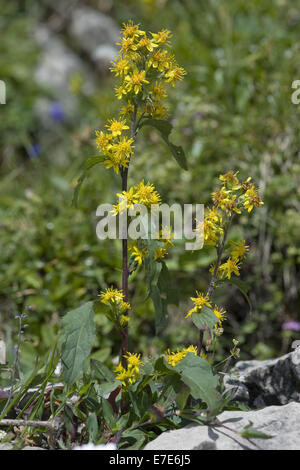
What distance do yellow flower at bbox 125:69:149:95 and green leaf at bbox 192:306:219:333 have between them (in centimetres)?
68

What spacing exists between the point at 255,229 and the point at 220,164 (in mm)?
576

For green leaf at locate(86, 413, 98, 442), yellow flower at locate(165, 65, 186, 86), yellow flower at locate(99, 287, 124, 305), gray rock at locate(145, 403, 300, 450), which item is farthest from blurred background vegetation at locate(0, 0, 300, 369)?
yellow flower at locate(165, 65, 186, 86)

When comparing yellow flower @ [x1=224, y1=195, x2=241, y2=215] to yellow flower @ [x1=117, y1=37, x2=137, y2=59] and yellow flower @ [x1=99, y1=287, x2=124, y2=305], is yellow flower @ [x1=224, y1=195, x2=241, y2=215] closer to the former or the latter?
yellow flower @ [x1=99, y1=287, x2=124, y2=305]

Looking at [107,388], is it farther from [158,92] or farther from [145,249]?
[158,92]

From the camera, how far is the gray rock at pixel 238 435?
1.33m

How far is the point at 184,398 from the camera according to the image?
1.38 m

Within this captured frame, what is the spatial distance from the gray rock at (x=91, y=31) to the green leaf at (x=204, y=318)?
4620 mm

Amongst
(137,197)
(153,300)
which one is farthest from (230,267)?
(137,197)

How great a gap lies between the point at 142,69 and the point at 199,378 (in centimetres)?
94

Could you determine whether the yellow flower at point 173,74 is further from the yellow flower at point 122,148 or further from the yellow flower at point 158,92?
the yellow flower at point 122,148

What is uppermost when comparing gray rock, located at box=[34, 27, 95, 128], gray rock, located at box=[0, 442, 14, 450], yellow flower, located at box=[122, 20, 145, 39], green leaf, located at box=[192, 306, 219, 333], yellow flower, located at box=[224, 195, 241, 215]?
gray rock, located at box=[34, 27, 95, 128]

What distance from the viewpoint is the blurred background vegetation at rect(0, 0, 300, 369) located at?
8.69 ft

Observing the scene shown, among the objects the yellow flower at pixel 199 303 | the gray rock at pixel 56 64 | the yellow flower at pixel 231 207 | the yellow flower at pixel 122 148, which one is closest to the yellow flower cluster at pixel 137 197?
the yellow flower at pixel 122 148

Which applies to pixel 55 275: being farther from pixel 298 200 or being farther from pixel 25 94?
pixel 25 94
